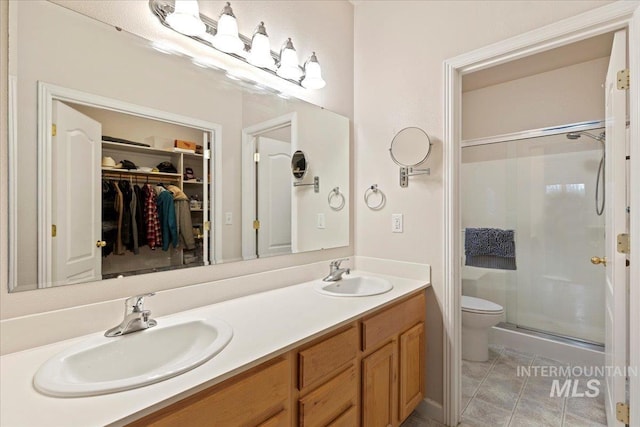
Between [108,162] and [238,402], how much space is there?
94 cm

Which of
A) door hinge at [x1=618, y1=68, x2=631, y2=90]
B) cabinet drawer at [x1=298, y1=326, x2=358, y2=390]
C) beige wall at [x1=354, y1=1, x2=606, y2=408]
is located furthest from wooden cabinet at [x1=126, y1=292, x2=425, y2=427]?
door hinge at [x1=618, y1=68, x2=631, y2=90]

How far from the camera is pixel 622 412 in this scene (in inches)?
54.7

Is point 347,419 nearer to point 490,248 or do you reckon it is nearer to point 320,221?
point 320,221

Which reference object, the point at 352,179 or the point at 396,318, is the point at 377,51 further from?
the point at 396,318

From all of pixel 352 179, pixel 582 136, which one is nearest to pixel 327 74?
pixel 352 179

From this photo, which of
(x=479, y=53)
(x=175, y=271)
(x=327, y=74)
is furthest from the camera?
(x=327, y=74)

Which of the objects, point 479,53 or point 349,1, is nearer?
point 479,53

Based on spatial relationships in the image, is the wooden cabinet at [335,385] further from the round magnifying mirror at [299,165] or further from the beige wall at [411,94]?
the round magnifying mirror at [299,165]

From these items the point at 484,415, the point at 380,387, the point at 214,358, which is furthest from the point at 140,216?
the point at 484,415

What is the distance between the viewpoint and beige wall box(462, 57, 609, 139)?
2514 millimetres

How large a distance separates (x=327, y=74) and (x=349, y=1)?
0.61m

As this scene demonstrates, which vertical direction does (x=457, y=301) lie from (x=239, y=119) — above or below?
below

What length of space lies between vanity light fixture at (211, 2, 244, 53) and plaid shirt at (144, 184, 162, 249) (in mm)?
712

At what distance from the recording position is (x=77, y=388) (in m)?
0.71
